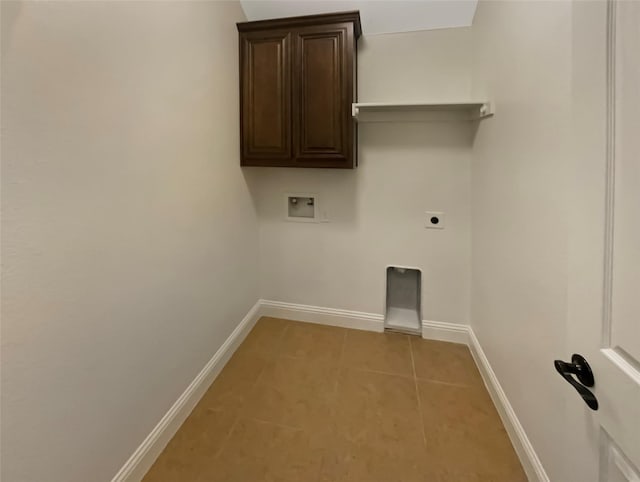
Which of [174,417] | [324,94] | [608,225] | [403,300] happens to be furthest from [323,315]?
[608,225]

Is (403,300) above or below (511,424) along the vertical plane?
above

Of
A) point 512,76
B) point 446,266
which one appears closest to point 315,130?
point 512,76

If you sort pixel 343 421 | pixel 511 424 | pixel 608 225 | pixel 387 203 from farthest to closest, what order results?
pixel 387 203
pixel 343 421
pixel 511 424
pixel 608 225

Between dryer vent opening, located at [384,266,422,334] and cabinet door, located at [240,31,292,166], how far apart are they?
4.24ft

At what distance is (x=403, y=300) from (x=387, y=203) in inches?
33.7

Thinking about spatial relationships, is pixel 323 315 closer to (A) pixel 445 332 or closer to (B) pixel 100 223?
(A) pixel 445 332

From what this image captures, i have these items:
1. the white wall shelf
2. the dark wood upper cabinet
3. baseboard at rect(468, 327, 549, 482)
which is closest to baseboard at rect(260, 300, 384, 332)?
baseboard at rect(468, 327, 549, 482)

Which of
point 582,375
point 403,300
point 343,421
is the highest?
point 582,375

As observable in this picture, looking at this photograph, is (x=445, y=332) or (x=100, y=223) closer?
(x=100, y=223)

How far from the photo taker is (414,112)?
93.9 inches

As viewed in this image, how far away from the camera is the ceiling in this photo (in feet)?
7.07

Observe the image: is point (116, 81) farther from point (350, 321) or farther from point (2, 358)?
point (350, 321)

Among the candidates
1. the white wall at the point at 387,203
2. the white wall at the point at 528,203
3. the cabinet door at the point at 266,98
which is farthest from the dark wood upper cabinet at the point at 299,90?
the white wall at the point at 528,203

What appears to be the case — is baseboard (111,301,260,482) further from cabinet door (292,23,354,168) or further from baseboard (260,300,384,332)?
cabinet door (292,23,354,168)
